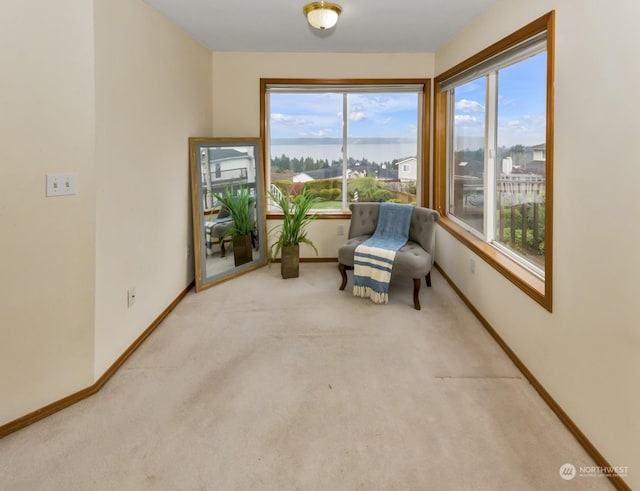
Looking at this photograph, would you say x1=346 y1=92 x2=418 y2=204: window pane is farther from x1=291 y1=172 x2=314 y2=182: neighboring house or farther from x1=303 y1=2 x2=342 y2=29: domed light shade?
x1=303 y1=2 x2=342 y2=29: domed light shade

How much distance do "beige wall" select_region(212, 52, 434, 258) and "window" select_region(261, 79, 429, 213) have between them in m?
0.17

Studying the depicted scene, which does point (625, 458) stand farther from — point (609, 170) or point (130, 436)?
point (130, 436)

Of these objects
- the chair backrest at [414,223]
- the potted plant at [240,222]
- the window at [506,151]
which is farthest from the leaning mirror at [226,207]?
the window at [506,151]

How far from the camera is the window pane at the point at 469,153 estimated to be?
3.59 metres

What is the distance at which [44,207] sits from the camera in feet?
6.52

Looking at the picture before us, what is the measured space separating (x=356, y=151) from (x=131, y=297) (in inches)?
121

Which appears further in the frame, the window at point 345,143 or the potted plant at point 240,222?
the window at point 345,143

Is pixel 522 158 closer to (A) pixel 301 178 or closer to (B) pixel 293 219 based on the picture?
(B) pixel 293 219

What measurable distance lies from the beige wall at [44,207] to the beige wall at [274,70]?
2.56 metres

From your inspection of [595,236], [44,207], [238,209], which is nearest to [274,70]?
[238,209]

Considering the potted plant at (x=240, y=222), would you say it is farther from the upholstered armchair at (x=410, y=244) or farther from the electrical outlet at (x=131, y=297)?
the electrical outlet at (x=131, y=297)

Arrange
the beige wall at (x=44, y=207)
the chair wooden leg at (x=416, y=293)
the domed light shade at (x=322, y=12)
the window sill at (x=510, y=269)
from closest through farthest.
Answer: the beige wall at (x=44, y=207) → the window sill at (x=510, y=269) → the domed light shade at (x=322, y=12) → the chair wooden leg at (x=416, y=293)

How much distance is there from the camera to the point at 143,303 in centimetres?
296

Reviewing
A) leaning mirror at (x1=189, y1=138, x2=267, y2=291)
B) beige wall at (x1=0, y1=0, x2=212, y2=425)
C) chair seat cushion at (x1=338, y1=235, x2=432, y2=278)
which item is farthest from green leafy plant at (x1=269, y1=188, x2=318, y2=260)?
beige wall at (x1=0, y1=0, x2=212, y2=425)
